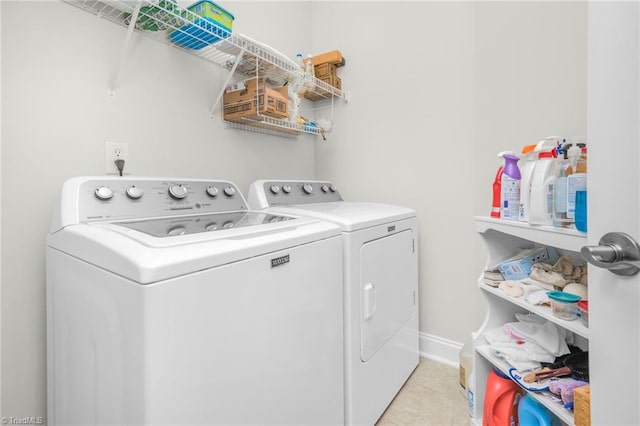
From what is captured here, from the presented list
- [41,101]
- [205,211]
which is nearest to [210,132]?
[205,211]

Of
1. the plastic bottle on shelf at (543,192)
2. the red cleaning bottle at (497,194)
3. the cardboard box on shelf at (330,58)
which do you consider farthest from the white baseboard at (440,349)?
the cardboard box on shelf at (330,58)

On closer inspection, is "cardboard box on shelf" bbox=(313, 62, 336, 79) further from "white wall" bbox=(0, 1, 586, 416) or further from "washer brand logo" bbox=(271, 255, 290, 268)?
"washer brand logo" bbox=(271, 255, 290, 268)

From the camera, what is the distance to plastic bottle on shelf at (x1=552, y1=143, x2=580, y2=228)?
107 cm

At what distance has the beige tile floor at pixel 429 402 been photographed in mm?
1595

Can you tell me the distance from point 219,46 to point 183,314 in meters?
1.45

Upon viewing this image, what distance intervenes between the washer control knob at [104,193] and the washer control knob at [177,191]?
234 millimetres

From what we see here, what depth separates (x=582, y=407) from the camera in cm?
95

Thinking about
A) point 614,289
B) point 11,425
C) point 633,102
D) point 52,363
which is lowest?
point 11,425

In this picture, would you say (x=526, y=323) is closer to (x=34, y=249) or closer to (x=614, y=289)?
(x=614, y=289)

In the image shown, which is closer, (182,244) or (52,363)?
(182,244)

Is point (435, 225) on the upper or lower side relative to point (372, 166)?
lower

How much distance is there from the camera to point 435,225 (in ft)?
7.00

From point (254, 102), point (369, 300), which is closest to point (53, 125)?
point (254, 102)

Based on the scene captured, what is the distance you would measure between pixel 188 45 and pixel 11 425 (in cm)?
179
